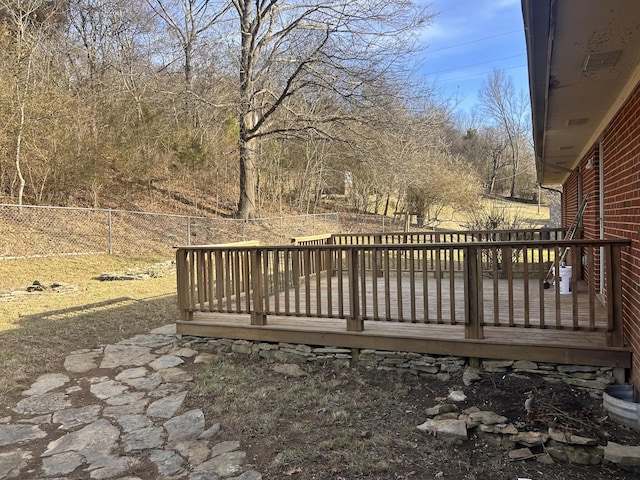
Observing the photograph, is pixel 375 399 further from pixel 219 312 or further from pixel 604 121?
pixel 604 121

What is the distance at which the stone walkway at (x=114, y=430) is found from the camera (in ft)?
8.54

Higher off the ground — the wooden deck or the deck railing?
the deck railing

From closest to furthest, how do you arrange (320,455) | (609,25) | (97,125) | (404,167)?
(609,25)
(320,455)
(97,125)
(404,167)

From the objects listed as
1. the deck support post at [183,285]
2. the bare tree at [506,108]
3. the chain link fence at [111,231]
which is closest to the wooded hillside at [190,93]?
the chain link fence at [111,231]

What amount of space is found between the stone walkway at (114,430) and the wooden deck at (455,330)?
0.80 metres

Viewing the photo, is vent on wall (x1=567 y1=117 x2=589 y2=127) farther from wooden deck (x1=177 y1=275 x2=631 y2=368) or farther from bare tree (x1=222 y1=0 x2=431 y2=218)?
bare tree (x1=222 y1=0 x2=431 y2=218)

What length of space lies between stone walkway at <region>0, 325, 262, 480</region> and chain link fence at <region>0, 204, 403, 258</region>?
21.4 ft

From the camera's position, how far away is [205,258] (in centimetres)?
493

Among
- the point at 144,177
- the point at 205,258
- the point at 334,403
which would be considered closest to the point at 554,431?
the point at 334,403

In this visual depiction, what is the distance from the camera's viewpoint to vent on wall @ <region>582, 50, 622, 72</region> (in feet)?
8.61

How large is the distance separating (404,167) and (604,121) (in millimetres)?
10130

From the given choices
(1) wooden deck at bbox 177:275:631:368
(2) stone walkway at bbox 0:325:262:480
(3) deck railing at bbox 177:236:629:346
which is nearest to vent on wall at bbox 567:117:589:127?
(3) deck railing at bbox 177:236:629:346

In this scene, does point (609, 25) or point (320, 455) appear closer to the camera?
point (609, 25)

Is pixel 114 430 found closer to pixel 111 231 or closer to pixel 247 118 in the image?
pixel 111 231
